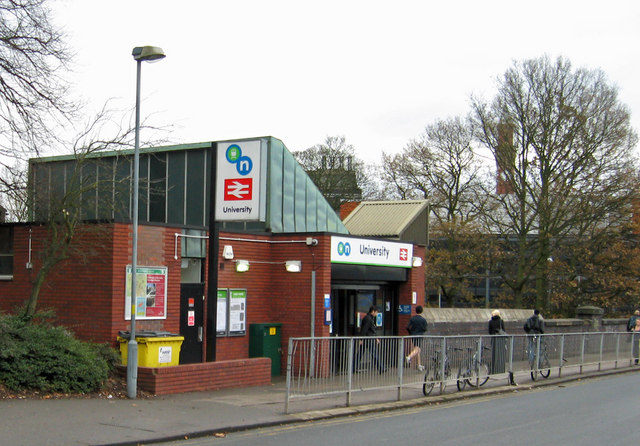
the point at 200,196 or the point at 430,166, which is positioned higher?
the point at 430,166

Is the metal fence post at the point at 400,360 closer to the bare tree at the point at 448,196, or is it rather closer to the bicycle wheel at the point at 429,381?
the bicycle wheel at the point at 429,381

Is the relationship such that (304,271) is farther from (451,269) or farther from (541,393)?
(451,269)

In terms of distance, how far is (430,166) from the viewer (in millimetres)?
44406

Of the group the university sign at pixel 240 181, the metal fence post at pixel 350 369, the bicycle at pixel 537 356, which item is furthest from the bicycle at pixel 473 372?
the university sign at pixel 240 181

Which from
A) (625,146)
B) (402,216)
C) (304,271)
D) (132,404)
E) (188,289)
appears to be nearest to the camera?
(132,404)

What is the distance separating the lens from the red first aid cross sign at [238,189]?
15.9 meters

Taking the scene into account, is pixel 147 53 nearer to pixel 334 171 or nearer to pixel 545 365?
pixel 545 365

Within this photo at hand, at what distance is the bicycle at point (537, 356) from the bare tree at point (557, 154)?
18.1 metres

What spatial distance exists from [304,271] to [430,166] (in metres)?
27.2

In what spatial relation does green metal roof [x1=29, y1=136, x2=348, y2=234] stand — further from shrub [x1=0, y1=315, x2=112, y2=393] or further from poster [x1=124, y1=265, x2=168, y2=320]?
shrub [x1=0, y1=315, x2=112, y2=393]

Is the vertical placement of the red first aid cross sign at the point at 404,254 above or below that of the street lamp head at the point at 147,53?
below

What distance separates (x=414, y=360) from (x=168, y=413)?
5416 millimetres

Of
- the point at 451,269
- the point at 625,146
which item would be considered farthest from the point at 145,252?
the point at 451,269

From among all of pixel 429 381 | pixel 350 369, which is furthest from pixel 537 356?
pixel 350 369
